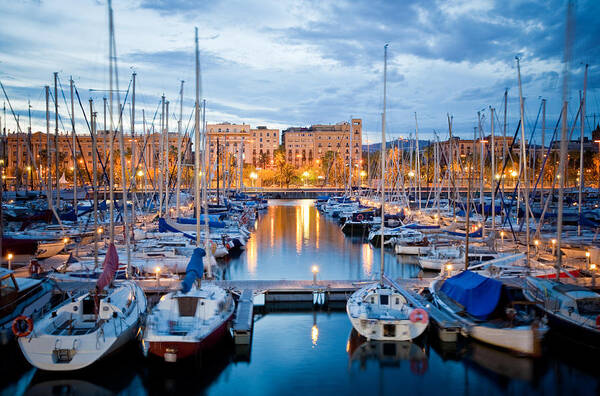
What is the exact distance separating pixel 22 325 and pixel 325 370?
442 inches

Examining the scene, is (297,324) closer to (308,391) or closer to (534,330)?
(308,391)

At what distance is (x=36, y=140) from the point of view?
14638 cm

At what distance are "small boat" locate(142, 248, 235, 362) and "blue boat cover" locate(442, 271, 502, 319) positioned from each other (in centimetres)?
989

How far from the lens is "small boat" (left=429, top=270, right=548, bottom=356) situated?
1794 cm

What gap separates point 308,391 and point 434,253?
19713 mm

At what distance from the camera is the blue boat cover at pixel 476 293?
18.8 m

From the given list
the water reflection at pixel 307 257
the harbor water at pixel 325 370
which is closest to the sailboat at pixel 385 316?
the harbor water at pixel 325 370

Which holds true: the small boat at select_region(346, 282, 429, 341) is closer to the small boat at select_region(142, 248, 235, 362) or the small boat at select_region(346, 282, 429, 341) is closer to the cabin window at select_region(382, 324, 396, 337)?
the cabin window at select_region(382, 324, 396, 337)

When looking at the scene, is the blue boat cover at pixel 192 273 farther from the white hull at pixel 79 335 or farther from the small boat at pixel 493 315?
the small boat at pixel 493 315

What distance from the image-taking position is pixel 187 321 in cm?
1781

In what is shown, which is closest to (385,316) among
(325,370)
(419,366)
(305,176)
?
(419,366)

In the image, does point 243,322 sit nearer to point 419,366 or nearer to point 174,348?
point 174,348

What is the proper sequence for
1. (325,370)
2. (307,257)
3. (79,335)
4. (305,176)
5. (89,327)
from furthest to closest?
(305,176) < (307,257) < (325,370) < (89,327) < (79,335)

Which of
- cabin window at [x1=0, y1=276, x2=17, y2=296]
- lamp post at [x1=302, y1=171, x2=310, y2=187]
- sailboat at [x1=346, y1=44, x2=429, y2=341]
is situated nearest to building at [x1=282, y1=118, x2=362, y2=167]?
lamp post at [x1=302, y1=171, x2=310, y2=187]
